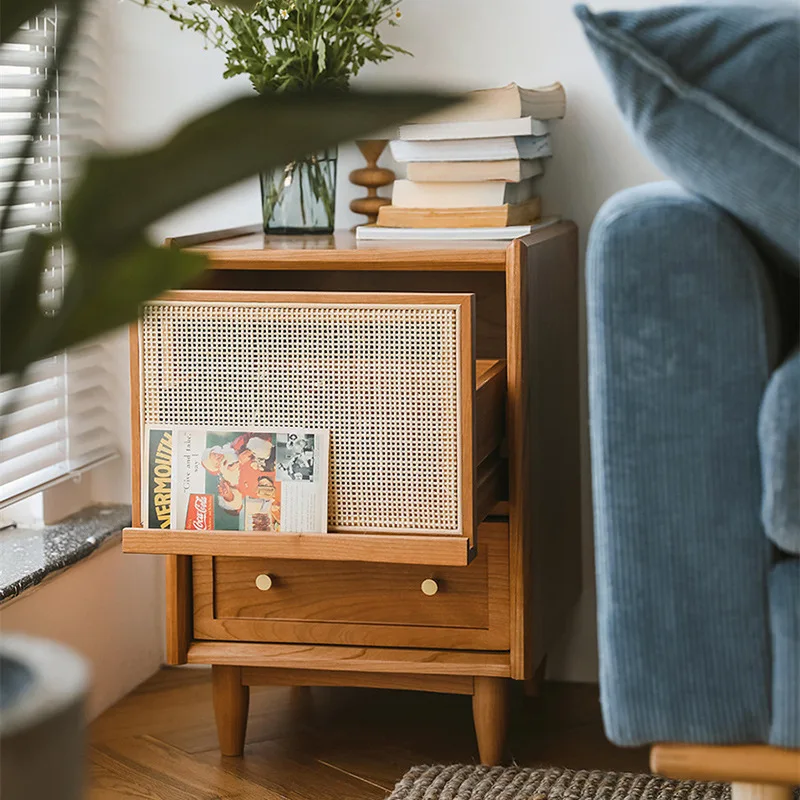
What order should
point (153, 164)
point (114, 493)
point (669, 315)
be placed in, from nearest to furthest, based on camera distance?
point (153, 164)
point (669, 315)
point (114, 493)

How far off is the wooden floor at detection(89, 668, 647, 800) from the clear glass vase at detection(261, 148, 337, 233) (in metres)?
0.68

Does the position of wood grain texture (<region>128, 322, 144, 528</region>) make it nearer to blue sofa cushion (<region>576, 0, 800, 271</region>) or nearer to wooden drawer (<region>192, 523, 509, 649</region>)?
wooden drawer (<region>192, 523, 509, 649</region>)

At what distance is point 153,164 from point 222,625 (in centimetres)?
115

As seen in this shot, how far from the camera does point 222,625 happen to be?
146 cm

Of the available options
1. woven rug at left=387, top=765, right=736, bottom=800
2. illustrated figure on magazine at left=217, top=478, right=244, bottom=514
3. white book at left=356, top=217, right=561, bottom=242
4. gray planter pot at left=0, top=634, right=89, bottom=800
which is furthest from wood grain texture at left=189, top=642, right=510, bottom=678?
gray planter pot at left=0, top=634, right=89, bottom=800

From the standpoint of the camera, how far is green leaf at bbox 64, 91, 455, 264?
365 mm

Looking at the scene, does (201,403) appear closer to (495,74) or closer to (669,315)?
(669,315)

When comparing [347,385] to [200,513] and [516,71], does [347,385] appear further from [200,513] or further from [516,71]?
[516,71]

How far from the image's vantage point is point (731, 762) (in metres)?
0.93

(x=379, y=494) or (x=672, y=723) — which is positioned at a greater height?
(x=379, y=494)

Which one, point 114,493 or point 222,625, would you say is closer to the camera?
point 222,625

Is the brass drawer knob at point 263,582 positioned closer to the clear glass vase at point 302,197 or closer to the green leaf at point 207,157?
the clear glass vase at point 302,197

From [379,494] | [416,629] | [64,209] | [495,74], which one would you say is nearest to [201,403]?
[379,494]

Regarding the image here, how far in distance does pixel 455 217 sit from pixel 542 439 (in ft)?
0.99
